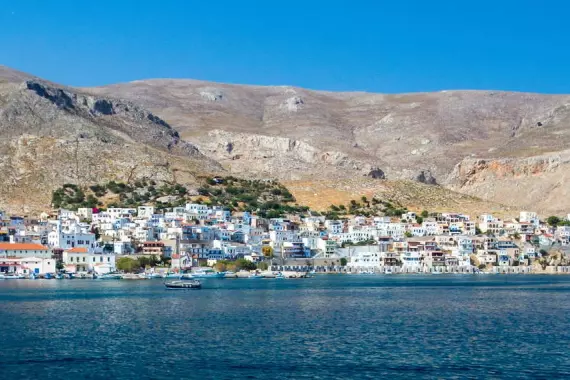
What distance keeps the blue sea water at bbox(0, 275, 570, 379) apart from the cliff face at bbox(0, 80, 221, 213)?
237ft

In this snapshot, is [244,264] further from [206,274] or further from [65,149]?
[65,149]

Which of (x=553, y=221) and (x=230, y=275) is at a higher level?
(x=553, y=221)

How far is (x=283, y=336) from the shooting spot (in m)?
46.9

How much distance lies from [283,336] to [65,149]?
11630 cm

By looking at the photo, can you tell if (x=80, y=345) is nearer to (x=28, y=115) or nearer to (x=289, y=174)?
(x=28, y=115)

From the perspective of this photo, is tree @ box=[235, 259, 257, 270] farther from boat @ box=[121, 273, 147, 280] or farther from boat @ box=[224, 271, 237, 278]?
boat @ box=[121, 273, 147, 280]

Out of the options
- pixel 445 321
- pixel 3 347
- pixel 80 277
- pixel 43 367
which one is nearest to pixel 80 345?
pixel 3 347

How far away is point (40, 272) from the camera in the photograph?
4365 inches

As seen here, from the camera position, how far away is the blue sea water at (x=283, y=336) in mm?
37250

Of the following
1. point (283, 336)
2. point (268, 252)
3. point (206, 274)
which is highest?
point (268, 252)

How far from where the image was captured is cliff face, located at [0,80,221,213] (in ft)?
482

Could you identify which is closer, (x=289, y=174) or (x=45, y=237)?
(x=45, y=237)

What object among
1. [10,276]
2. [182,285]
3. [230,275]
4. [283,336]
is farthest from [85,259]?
[283,336]

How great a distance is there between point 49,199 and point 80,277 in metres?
37.5
